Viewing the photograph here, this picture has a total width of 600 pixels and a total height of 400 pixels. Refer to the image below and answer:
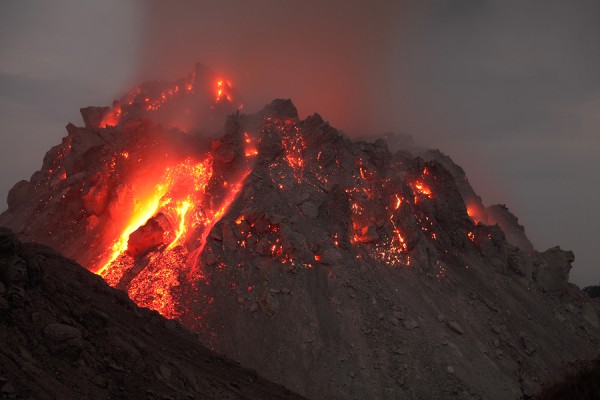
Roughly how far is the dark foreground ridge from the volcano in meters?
12.9

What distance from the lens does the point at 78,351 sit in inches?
587

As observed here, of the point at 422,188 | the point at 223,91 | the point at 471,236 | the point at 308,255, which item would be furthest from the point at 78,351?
the point at 223,91

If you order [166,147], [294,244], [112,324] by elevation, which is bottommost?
[112,324]

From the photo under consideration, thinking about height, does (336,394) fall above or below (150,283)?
below

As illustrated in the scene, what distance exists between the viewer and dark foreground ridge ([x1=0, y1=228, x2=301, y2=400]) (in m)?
13.3

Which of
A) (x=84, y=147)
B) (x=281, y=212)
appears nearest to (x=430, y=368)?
(x=281, y=212)

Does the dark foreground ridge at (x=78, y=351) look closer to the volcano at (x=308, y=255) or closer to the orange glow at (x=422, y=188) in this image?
the volcano at (x=308, y=255)

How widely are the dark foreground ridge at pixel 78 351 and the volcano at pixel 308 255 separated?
1294cm

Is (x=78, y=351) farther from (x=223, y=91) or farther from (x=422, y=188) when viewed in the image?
(x=223, y=91)

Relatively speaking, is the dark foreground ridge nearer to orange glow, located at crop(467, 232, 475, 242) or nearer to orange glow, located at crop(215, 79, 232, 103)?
orange glow, located at crop(467, 232, 475, 242)

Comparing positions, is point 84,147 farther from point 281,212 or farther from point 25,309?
point 25,309

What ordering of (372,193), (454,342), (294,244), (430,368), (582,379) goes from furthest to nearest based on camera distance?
(372,193) < (294,244) < (454,342) < (430,368) < (582,379)

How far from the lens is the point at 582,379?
1273 centimetres

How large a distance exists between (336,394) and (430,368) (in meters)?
7.86
